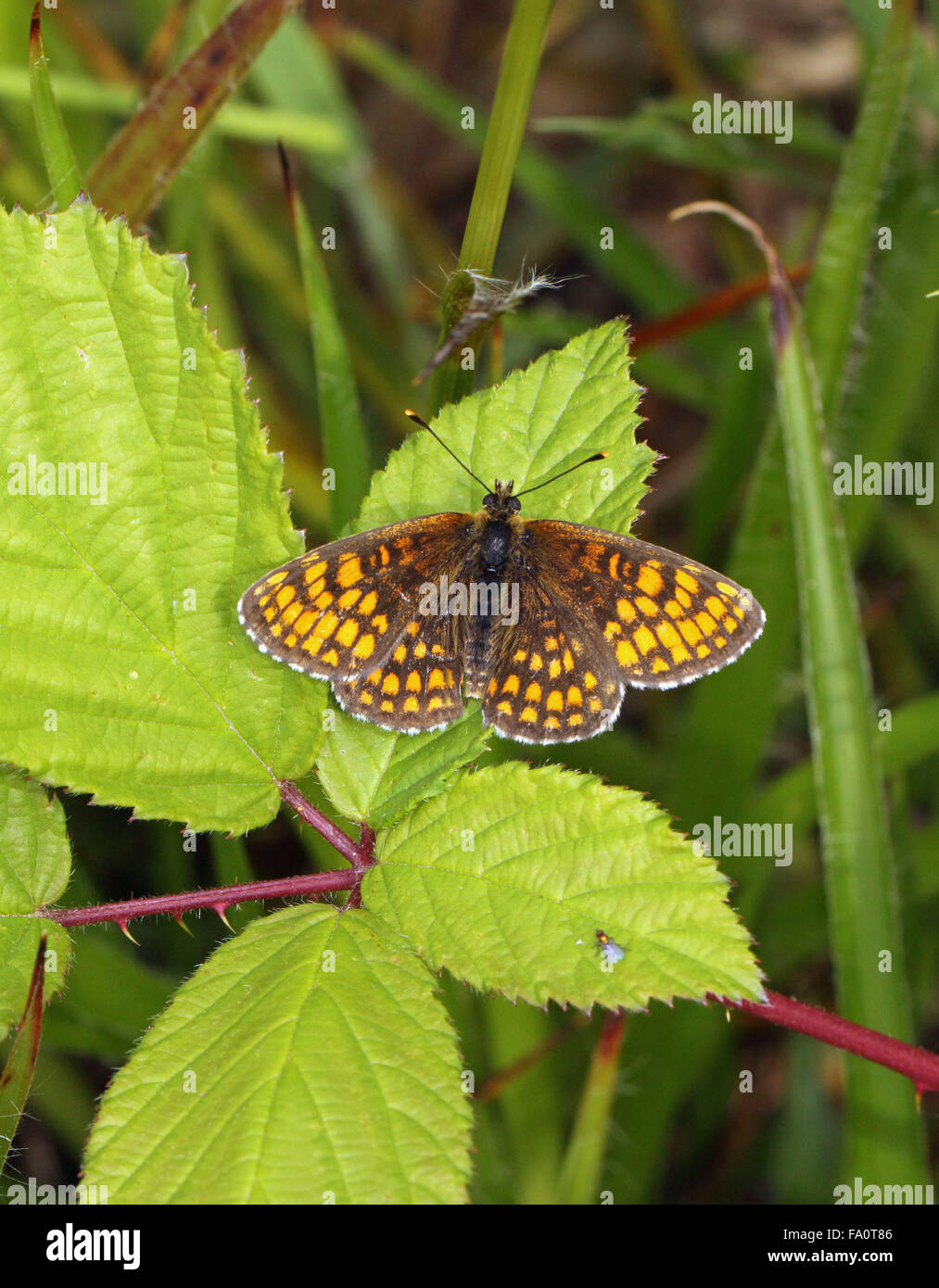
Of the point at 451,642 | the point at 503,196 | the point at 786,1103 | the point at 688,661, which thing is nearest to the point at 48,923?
the point at 451,642

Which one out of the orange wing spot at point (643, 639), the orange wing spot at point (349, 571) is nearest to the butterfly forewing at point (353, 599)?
the orange wing spot at point (349, 571)

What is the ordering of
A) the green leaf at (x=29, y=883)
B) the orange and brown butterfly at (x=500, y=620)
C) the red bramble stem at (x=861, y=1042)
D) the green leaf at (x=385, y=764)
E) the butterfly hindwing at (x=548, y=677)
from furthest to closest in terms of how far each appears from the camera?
the butterfly hindwing at (x=548, y=677), the orange and brown butterfly at (x=500, y=620), the green leaf at (x=385, y=764), the green leaf at (x=29, y=883), the red bramble stem at (x=861, y=1042)

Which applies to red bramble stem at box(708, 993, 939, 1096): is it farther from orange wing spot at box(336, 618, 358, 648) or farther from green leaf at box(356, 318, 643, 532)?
orange wing spot at box(336, 618, 358, 648)

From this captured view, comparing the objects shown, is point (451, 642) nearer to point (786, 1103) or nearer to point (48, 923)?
point (48, 923)

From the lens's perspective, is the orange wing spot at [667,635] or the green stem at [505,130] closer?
the green stem at [505,130]

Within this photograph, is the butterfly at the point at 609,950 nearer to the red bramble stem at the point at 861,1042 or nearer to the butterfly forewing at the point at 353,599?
the red bramble stem at the point at 861,1042

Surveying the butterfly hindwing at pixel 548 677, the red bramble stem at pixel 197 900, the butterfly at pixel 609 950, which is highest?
the butterfly hindwing at pixel 548 677
